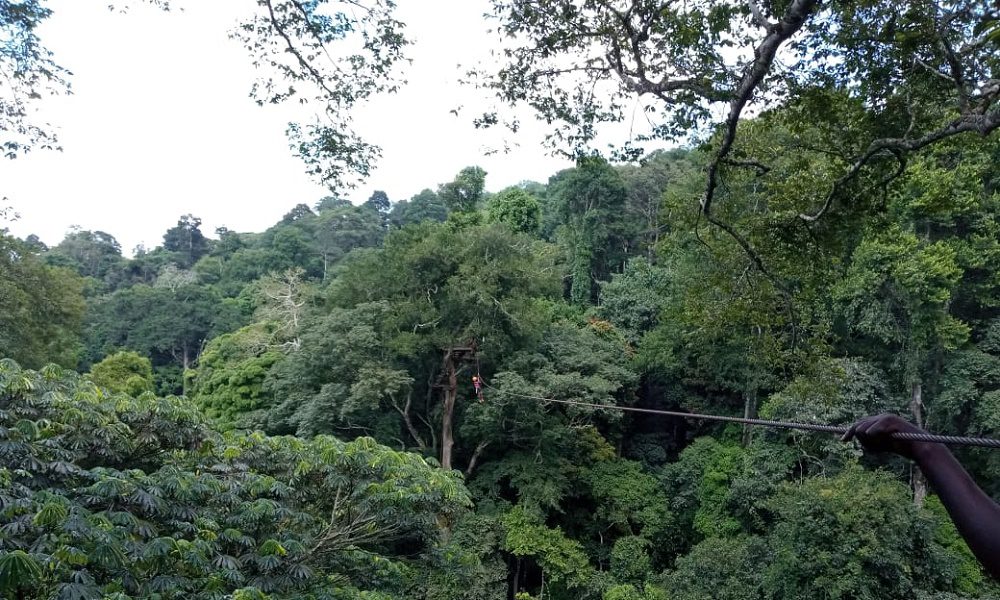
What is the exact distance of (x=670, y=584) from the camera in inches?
359

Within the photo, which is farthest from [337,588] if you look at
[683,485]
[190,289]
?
[190,289]

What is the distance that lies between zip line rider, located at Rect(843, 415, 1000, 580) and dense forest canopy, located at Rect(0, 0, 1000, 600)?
230cm

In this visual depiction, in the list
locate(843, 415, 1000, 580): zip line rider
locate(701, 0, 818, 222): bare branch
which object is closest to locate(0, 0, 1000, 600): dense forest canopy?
locate(701, 0, 818, 222): bare branch

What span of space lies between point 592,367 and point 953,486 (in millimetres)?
11644

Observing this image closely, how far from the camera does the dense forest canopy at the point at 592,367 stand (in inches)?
139

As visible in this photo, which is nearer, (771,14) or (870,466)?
(771,14)

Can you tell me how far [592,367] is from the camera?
1243 cm

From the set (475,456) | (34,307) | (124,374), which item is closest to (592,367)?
(475,456)

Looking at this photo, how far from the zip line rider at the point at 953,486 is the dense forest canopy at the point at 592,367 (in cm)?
230

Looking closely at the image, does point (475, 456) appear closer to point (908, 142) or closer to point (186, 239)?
point (908, 142)

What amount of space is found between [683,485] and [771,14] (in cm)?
1006

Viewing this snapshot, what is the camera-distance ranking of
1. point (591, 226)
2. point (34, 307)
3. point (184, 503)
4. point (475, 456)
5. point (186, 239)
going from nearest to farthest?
point (184, 503), point (475, 456), point (34, 307), point (591, 226), point (186, 239)

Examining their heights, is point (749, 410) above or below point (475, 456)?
above

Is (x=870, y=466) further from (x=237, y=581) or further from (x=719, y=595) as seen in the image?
(x=237, y=581)
